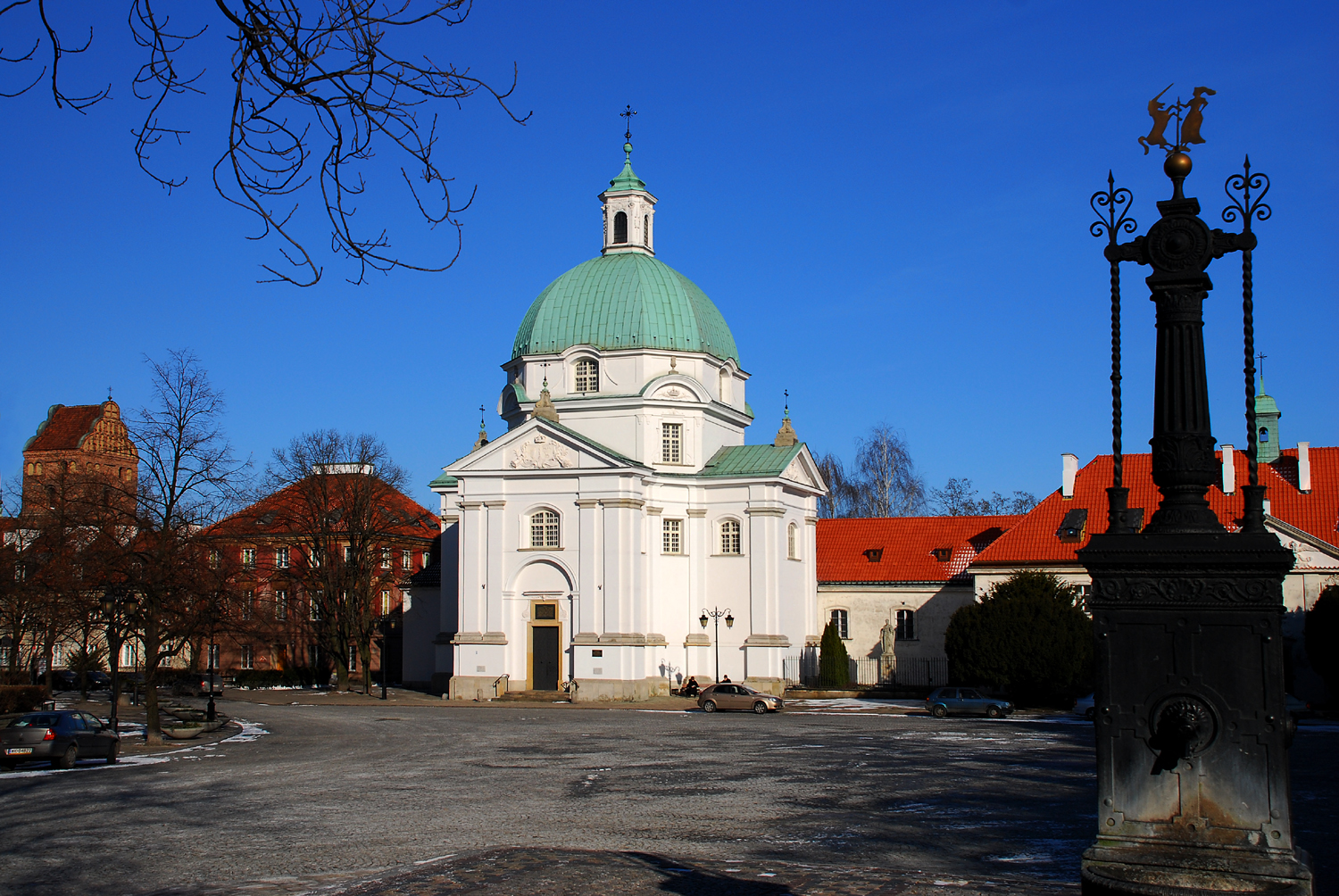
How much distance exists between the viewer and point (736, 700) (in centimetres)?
4138

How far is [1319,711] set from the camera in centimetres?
3906

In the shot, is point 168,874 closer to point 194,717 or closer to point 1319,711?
point 194,717

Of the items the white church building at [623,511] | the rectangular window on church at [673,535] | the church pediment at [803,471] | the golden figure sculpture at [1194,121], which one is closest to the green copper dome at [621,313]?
the white church building at [623,511]

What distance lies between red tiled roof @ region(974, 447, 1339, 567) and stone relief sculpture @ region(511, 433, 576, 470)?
16935mm

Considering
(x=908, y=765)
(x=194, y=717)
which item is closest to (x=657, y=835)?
(x=908, y=765)

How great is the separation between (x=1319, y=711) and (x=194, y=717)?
34320 mm

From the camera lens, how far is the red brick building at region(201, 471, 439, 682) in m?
54.7

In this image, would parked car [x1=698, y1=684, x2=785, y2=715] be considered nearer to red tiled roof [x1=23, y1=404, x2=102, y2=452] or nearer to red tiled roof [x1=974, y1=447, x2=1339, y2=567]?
red tiled roof [x1=974, y1=447, x2=1339, y2=567]

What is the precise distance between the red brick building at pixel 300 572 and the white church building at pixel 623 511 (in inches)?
143

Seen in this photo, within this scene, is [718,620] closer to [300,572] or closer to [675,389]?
[675,389]

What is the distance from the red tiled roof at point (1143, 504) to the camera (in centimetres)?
4575

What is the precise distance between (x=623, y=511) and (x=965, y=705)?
14798 mm

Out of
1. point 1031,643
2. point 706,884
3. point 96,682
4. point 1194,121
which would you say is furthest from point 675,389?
point 1194,121

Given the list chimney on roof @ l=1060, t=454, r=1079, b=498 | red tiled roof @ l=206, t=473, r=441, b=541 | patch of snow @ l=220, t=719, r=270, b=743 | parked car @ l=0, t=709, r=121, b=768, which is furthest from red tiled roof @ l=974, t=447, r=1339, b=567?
parked car @ l=0, t=709, r=121, b=768
